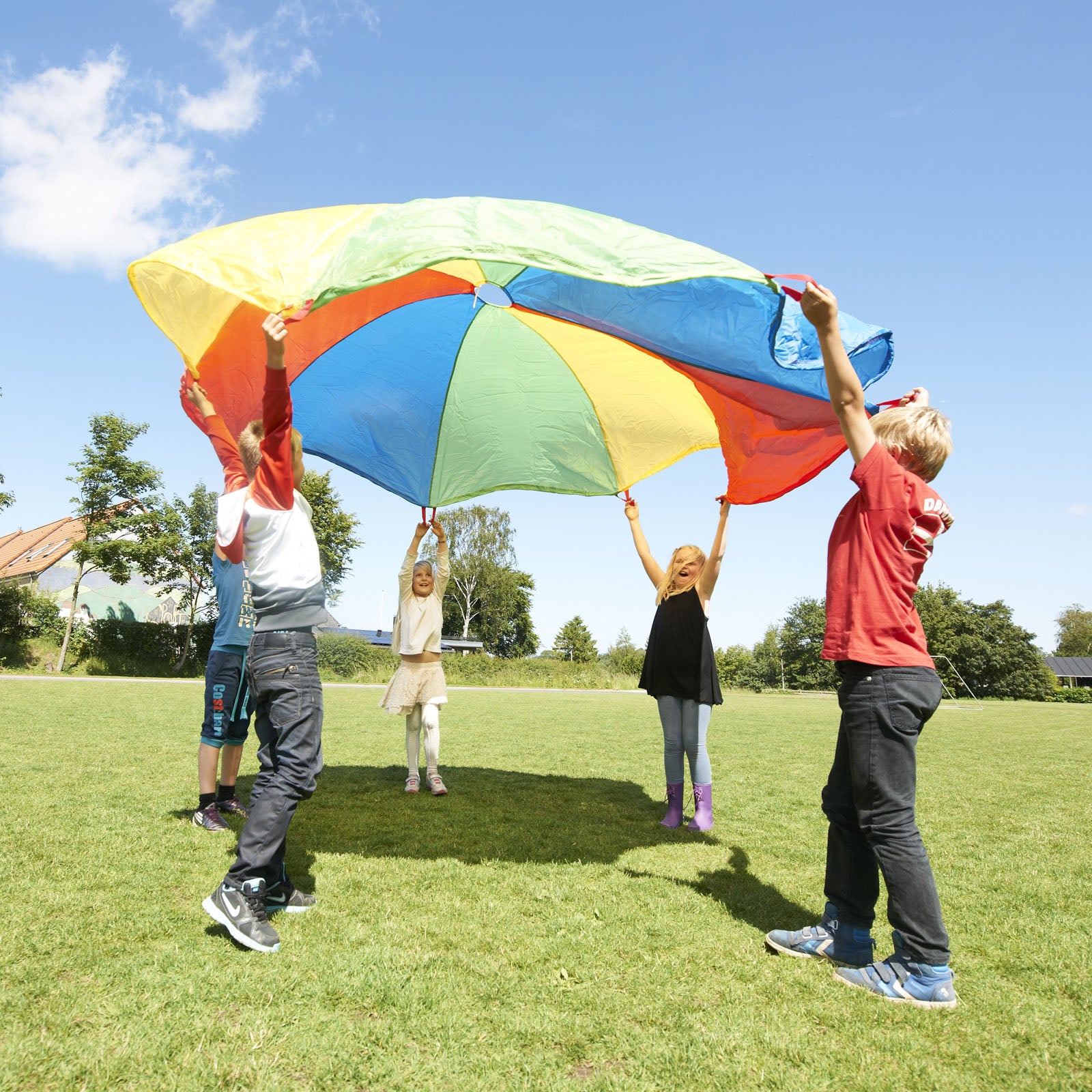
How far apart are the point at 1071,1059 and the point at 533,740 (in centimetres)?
867

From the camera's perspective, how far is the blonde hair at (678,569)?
5.55m

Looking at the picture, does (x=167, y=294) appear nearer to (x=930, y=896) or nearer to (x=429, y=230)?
(x=429, y=230)

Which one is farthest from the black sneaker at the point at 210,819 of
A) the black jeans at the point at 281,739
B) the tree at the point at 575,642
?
the tree at the point at 575,642

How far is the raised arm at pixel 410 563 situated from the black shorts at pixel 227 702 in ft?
5.50

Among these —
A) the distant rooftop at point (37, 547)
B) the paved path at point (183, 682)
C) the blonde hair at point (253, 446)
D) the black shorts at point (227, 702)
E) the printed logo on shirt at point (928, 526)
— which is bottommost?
the paved path at point (183, 682)

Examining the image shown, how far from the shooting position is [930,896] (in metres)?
2.66

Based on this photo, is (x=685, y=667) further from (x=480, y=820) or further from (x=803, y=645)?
(x=803, y=645)

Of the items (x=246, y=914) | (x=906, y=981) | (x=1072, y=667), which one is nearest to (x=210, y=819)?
(x=246, y=914)

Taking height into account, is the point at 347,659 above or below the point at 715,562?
below

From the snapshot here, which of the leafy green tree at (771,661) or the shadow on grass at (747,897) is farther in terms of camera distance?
the leafy green tree at (771,661)

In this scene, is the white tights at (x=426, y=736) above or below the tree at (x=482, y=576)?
below

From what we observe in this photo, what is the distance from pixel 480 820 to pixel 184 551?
29.9 metres

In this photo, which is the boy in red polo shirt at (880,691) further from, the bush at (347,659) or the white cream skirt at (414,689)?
the bush at (347,659)

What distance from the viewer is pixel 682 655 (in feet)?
17.4
